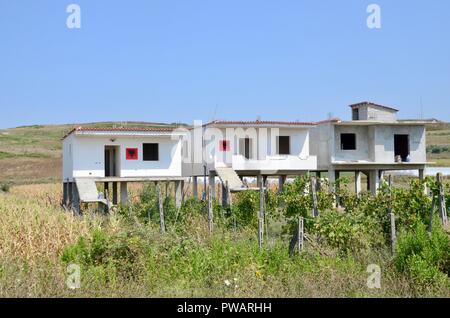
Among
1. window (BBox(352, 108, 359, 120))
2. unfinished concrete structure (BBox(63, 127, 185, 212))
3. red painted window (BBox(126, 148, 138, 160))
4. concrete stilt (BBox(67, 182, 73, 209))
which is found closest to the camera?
unfinished concrete structure (BBox(63, 127, 185, 212))

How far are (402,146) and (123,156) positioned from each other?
1579 cm

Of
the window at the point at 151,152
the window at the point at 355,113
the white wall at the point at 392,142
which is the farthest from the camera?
the window at the point at 355,113

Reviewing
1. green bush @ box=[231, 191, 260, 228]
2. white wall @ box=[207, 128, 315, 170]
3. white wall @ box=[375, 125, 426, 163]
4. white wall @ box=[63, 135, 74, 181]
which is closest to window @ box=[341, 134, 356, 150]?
white wall @ box=[375, 125, 426, 163]

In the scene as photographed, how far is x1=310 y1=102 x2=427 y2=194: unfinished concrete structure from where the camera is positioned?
33469 mm

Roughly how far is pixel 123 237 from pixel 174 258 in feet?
3.69

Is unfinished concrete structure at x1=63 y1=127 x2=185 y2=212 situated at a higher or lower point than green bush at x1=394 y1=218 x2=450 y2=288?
higher

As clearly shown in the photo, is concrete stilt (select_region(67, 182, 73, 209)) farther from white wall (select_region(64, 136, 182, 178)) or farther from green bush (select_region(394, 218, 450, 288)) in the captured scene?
green bush (select_region(394, 218, 450, 288))

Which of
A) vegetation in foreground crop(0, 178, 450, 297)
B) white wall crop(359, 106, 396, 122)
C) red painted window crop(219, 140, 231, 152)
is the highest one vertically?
white wall crop(359, 106, 396, 122)

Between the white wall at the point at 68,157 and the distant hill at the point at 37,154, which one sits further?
the distant hill at the point at 37,154

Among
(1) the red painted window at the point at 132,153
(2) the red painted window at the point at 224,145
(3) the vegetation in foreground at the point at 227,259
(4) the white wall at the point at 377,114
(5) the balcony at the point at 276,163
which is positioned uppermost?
(4) the white wall at the point at 377,114

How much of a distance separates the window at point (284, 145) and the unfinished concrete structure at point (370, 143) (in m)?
2.60

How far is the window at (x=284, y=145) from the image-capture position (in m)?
32.0

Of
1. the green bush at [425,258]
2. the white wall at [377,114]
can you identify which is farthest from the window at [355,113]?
the green bush at [425,258]

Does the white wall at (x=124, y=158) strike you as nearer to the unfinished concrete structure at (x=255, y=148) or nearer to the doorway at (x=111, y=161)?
the doorway at (x=111, y=161)
